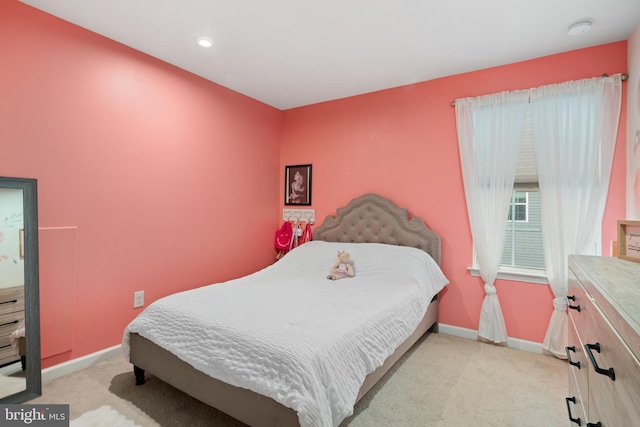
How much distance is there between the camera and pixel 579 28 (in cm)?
216

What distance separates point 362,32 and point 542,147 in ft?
5.58

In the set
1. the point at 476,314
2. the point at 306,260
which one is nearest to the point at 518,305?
the point at 476,314

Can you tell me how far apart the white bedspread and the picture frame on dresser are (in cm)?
123

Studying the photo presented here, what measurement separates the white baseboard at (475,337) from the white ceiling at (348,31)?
2369 mm

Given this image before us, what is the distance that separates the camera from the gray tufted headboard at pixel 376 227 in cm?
305

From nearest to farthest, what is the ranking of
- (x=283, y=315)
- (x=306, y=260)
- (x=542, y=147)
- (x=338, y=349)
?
(x=338, y=349), (x=283, y=315), (x=542, y=147), (x=306, y=260)

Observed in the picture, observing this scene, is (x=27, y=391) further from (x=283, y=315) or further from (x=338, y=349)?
(x=338, y=349)

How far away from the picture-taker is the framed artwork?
3893 mm

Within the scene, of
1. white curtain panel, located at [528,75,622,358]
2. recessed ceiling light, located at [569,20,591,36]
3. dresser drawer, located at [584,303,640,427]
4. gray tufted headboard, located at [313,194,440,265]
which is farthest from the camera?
gray tufted headboard, located at [313,194,440,265]

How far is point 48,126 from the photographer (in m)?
2.13

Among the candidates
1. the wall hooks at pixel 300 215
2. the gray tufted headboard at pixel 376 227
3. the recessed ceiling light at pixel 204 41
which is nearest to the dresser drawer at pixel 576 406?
the gray tufted headboard at pixel 376 227

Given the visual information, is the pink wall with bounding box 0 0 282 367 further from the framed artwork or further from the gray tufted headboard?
the gray tufted headboard

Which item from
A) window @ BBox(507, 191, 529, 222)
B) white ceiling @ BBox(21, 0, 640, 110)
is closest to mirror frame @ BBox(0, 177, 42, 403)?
white ceiling @ BBox(21, 0, 640, 110)

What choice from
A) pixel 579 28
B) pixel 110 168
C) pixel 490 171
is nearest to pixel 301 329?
pixel 110 168
